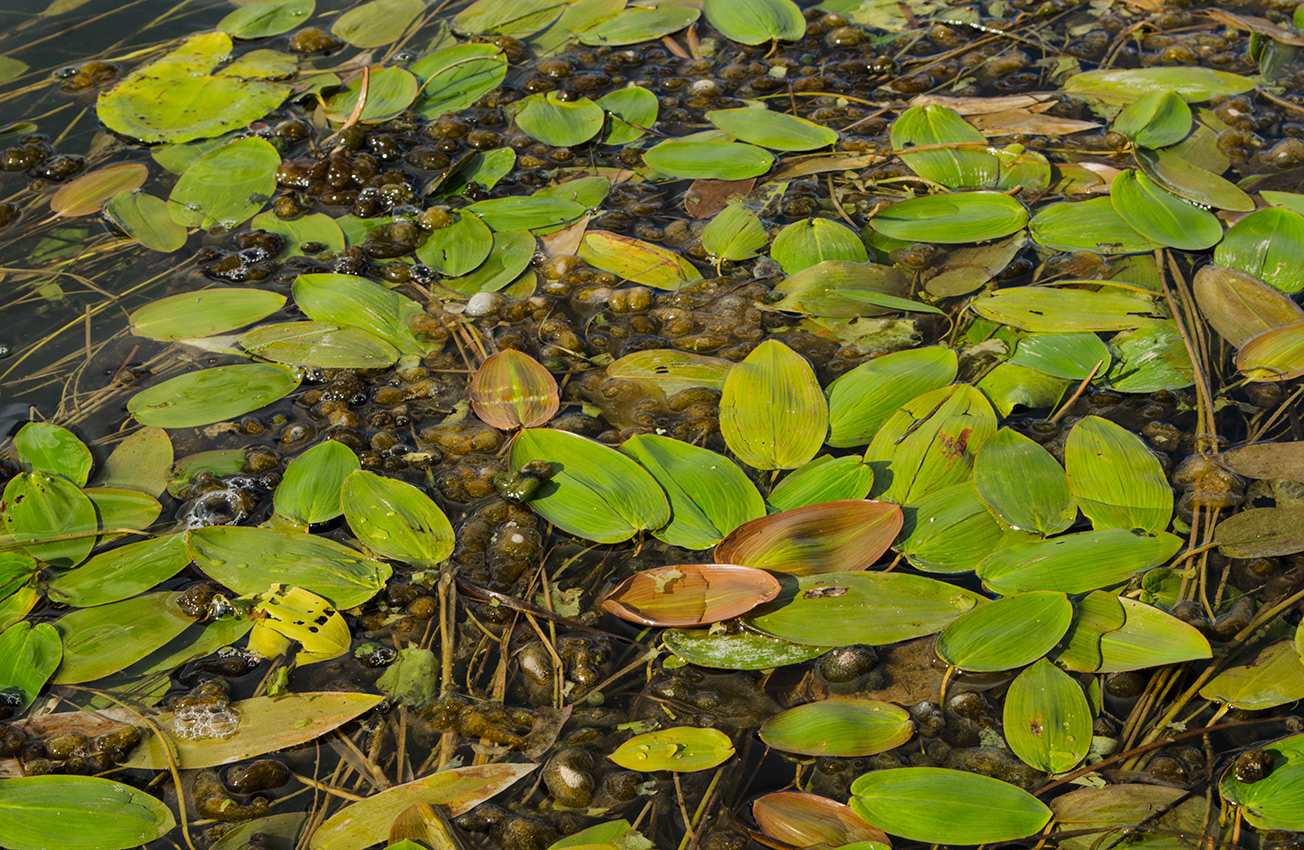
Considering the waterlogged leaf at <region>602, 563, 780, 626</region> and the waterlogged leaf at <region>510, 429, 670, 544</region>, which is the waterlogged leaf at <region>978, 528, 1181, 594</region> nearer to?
the waterlogged leaf at <region>602, 563, 780, 626</region>

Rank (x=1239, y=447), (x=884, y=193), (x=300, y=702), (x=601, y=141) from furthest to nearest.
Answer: (x=601, y=141) < (x=884, y=193) < (x=1239, y=447) < (x=300, y=702)

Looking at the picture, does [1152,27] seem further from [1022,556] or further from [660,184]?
[1022,556]

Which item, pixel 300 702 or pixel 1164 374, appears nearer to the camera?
pixel 300 702

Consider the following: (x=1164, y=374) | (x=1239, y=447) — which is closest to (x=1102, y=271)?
(x=1164, y=374)

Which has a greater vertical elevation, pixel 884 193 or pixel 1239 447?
pixel 884 193

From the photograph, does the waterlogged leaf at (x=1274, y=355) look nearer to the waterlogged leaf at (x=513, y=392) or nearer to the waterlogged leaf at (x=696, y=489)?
the waterlogged leaf at (x=696, y=489)

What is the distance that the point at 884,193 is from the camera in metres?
2.35

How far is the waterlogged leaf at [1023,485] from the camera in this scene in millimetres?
1604

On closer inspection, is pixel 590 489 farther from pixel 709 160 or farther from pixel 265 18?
pixel 265 18

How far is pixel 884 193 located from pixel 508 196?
3.18 ft

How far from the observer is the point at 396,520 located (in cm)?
164

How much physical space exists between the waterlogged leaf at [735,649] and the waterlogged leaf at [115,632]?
83 centimetres

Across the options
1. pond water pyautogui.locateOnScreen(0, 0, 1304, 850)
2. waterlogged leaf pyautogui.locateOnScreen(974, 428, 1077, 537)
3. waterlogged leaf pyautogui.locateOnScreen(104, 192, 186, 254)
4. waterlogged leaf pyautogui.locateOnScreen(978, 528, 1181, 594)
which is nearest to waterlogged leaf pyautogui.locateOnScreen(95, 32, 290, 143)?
pond water pyautogui.locateOnScreen(0, 0, 1304, 850)

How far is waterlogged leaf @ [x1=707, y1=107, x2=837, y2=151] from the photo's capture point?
2.46 m
